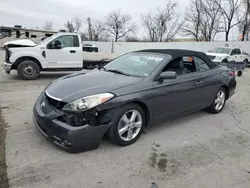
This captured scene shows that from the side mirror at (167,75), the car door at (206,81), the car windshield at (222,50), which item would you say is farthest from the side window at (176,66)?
the car windshield at (222,50)

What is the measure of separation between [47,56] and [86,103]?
6555 millimetres

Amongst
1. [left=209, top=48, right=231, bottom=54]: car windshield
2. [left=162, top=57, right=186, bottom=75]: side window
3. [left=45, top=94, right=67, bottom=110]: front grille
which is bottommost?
[left=45, top=94, right=67, bottom=110]: front grille

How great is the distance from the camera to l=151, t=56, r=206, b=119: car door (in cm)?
373

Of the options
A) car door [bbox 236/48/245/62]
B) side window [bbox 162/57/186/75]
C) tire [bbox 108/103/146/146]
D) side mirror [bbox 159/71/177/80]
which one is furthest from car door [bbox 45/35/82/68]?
car door [bbox 236/48/245/62]

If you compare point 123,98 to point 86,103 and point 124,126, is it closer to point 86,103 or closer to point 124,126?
point 124,126

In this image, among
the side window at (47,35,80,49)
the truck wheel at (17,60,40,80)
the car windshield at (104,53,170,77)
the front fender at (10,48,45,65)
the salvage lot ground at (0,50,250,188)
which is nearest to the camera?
the salvage lot ground at (0,50,250,188)

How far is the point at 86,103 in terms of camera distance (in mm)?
3021

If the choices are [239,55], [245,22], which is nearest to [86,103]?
[239,55]

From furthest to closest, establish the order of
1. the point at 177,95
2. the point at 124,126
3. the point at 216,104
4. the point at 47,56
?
the point at 47,56, the point at 216,104, the point at 177,95, the point at 124,126

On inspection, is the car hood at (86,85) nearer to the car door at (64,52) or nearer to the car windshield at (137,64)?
the car windshield at (137,64)

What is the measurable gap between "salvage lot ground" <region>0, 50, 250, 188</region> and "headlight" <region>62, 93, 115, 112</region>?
0.66m

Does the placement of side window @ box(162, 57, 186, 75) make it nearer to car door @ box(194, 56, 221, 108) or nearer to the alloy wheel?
car door @ box(194, 56, 221, 108)

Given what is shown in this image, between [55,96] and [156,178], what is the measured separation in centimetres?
178

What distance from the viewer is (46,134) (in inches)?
125
